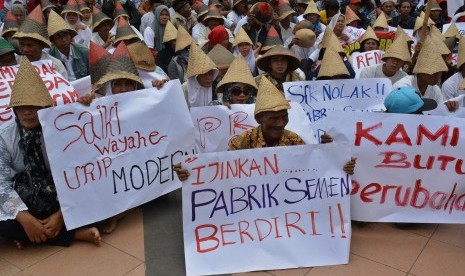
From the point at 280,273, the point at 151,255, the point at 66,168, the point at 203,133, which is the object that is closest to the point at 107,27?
the point at 203,133

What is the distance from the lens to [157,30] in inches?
290

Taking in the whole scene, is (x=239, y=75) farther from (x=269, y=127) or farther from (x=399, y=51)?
(x=399, y=51)

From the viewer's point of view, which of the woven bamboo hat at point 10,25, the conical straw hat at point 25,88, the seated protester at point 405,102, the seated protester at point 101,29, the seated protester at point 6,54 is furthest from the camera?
the seated protester at point 101,29

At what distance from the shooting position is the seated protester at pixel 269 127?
3.03 meters

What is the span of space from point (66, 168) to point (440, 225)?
3033 millimetres

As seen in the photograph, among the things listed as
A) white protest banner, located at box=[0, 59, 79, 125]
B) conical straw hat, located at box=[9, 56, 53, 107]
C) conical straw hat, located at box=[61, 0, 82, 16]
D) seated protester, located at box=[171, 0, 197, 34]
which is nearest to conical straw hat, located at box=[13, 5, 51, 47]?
white protest banner, located at box=[0, 59, 79, 125]

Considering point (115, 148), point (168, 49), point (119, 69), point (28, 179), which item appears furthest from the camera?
point (168, 49)

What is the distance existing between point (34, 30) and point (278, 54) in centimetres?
253

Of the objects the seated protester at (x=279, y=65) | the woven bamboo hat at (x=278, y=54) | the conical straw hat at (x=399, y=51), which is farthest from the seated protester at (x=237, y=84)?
the conical straw hat at (x=399, y=51)

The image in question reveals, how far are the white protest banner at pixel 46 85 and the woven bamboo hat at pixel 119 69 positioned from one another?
1.74 feet

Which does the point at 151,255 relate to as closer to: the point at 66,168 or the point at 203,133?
the point at 66,168

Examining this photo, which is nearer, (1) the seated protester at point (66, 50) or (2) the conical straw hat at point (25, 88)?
(2) the conical straw hat at point (25, 88)

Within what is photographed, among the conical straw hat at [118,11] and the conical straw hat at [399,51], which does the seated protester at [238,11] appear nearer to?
the conical straw hat at [118,11]

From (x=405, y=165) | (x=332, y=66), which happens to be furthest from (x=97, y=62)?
(x=405, y=165)
